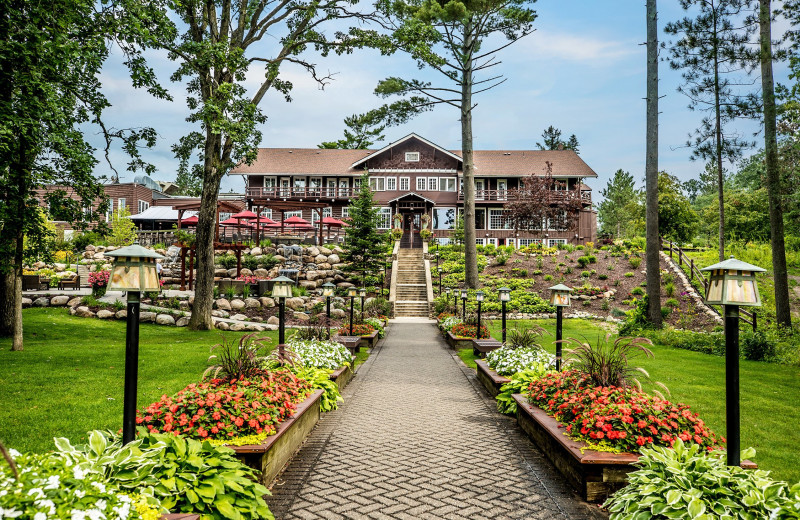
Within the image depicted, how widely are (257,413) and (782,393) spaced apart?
26.4 ft

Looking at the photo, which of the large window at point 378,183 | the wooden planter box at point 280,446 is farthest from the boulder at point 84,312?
the large window at point 378,183

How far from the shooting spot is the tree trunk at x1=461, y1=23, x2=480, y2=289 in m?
18.6

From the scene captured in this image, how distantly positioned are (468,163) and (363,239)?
6913mm

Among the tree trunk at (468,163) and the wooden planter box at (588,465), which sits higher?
the tree trunk at (468,163)

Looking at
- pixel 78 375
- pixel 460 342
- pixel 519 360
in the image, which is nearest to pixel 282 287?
pixel 519 360

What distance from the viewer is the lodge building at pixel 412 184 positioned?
37.8 m

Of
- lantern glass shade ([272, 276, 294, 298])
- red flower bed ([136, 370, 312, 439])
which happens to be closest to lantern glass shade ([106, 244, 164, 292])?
red flower bed ([136, 370, 312, 439])

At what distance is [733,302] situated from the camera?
122 inches

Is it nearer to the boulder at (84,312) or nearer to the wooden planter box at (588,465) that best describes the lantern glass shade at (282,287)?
the wooden planter box at (588,465)

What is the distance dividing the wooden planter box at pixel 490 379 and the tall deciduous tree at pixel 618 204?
47.6m

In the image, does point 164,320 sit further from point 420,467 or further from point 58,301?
point 420,467

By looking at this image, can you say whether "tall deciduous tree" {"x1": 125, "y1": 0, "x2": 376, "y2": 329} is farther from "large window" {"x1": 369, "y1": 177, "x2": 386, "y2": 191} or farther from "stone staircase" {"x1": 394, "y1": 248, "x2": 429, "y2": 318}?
"large window" {"x1": 369, "y1": 177, "x2": 386, "y2": 191}

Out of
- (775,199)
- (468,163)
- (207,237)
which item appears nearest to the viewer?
(775,199)

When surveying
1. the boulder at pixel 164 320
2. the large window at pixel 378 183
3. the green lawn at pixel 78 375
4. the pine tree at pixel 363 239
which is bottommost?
the green lawn at pixel 78 375
